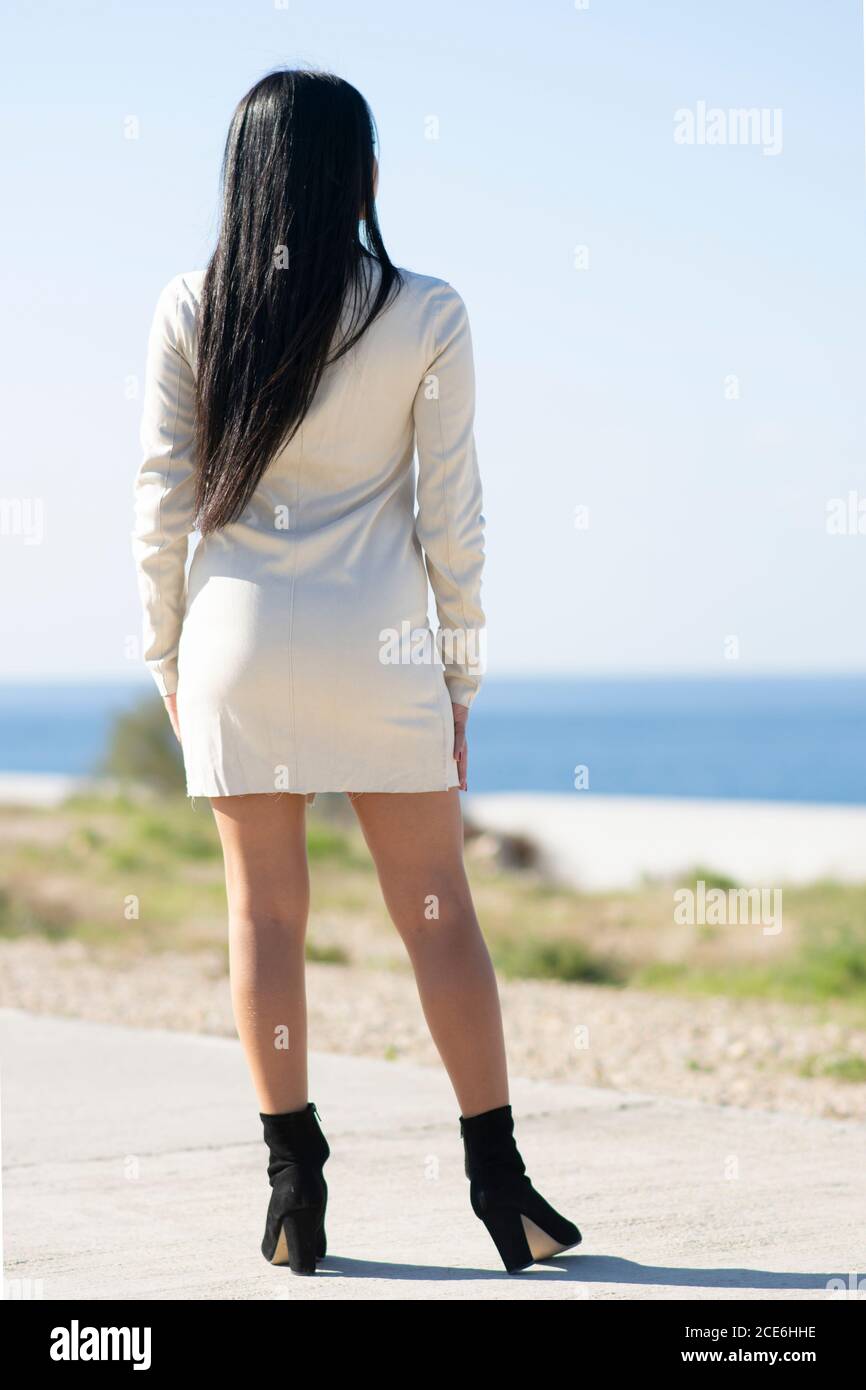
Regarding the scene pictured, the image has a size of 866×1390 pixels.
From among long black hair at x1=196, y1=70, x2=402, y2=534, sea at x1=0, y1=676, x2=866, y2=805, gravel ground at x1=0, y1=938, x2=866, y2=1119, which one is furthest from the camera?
sea at x1=0, y1=676, x2=866, y2=805

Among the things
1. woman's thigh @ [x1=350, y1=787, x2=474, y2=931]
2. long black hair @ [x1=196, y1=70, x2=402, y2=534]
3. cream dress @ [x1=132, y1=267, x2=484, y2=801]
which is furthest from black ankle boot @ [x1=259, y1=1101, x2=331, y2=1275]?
long black hair @ [x1=196, y1=70, x2=402, y2=534]

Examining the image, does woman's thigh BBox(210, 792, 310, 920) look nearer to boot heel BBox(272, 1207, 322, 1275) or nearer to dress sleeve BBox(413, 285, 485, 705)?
dress sleeve BBox(413, 285, 485, 705)

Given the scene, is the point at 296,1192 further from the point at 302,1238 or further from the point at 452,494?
the point at 452,494

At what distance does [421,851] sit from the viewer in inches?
116

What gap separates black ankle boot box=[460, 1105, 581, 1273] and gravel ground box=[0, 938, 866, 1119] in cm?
212

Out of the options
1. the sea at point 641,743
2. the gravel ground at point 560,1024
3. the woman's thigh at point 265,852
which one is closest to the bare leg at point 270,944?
the woman's thigh at point 265,852

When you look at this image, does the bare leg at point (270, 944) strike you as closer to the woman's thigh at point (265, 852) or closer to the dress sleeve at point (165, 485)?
the woman's thigh at point (265, 852)

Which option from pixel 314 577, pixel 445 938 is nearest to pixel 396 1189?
pixel 445 938

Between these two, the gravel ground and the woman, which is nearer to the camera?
the woman

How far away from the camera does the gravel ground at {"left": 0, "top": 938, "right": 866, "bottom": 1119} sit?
17.6ft

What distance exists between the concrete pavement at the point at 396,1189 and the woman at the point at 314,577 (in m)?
0.17

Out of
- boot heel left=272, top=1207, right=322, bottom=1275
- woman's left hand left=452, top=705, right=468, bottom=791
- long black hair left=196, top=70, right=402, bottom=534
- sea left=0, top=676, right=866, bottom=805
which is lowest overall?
sea left=0, top=676, right=866, bottom=805

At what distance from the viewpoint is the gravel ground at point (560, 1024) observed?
536 cm
